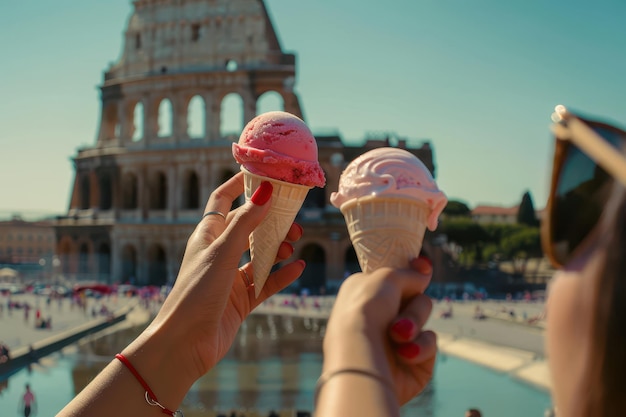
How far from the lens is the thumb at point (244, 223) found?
8.32ft

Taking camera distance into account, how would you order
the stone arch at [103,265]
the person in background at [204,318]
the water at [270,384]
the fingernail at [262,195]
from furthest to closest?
the stone arch at [103,265]
the water at [270,384]
the fingernail at [262,195]
the person in background at [204,318]

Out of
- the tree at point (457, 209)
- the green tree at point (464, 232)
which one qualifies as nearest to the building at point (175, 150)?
the green tree at point (464, 232)

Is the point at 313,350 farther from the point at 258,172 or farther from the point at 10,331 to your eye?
the point at 258,172

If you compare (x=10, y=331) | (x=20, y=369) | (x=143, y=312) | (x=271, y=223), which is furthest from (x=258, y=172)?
(x=143, y=312)

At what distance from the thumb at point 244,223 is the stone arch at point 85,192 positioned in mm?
39223

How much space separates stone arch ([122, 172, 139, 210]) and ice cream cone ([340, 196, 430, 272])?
36.9 meters

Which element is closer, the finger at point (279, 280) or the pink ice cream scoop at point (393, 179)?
the pink ice cream scoop at point (393, 179)

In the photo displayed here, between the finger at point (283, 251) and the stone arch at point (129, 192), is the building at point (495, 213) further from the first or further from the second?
the finger at point (283, 251)

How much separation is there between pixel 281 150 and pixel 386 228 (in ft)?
2.61

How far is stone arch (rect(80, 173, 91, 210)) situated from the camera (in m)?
39.6

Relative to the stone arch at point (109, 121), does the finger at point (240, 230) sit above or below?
below

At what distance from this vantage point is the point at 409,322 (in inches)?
64.4

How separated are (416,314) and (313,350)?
18.7m

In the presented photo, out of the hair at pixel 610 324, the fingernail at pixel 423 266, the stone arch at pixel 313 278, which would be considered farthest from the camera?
the stone arch at pixel 313 278
